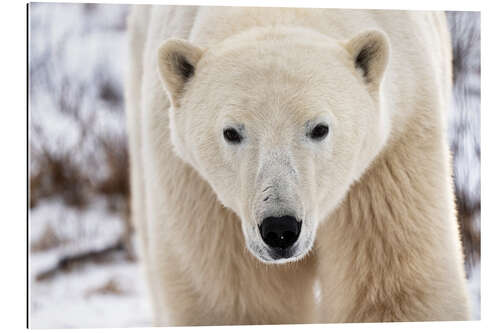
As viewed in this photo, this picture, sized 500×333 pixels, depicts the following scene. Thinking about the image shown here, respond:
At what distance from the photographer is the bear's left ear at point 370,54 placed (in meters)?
3.97

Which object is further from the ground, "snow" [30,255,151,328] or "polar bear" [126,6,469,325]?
"polar bear" [126,6,469,325]

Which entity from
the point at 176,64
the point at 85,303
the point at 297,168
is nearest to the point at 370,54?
the point at 297,168

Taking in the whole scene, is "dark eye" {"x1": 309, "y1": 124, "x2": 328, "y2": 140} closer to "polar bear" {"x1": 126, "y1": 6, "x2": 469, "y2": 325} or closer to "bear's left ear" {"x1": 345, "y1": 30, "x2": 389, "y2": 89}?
"polar bear" {"x1": 126, "y1": 6, "x2": 469, "y2": 325}

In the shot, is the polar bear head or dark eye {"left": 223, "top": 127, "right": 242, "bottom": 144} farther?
dark eye {"left": 223, "top": 127, "right": 242, "bottom": 144}

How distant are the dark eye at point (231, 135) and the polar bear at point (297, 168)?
11 mm

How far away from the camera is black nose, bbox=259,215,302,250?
3553 millimetres

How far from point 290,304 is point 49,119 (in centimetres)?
171

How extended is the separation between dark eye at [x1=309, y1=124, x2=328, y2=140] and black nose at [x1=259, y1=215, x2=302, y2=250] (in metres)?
0.42

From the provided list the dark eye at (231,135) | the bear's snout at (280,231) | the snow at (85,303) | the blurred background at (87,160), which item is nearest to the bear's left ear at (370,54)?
the dark eye at (231,135)

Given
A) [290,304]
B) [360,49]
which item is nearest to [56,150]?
[290,304]

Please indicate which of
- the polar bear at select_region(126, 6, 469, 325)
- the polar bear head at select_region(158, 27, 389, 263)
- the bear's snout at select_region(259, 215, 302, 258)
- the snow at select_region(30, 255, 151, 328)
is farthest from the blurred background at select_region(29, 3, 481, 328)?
the bear's snout at select_region(259, 215, 302, 258)

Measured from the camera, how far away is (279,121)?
3777mm
